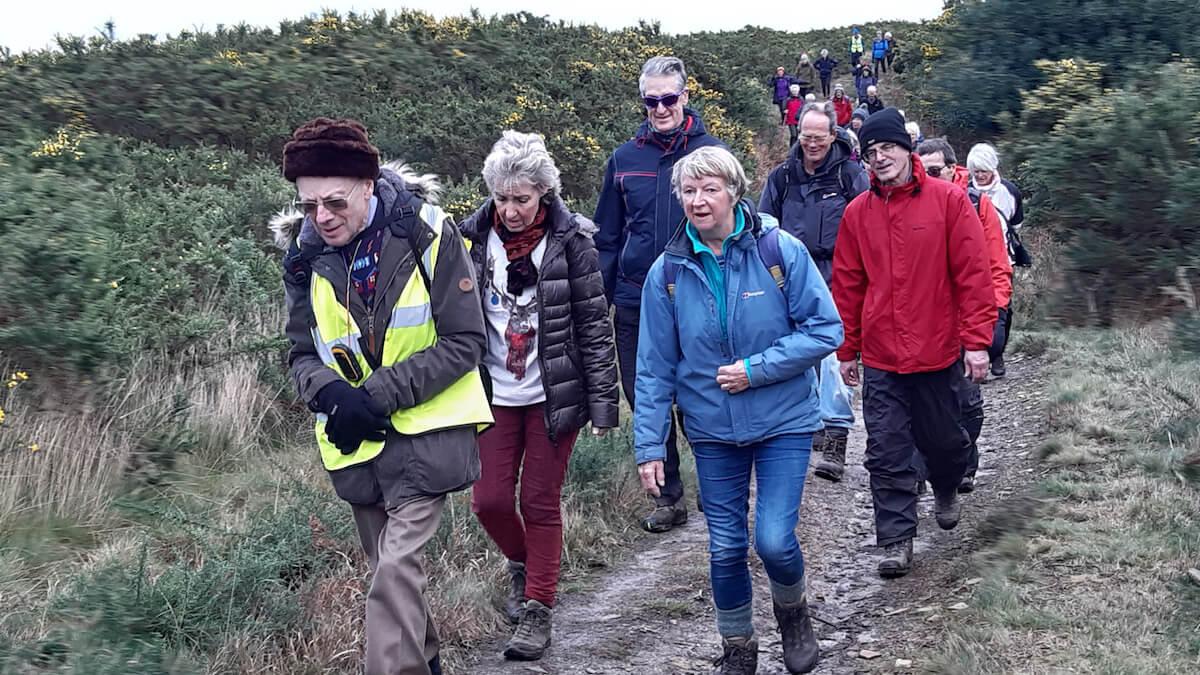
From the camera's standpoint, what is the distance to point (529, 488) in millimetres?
5059

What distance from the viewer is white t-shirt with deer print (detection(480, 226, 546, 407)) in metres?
4.98

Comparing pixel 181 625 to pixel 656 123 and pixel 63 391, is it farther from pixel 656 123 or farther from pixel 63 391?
pixel 656 123

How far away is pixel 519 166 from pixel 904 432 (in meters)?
2.53

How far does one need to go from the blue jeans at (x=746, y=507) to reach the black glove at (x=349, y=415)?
4.55ft

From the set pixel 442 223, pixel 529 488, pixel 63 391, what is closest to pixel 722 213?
pixel 442 223

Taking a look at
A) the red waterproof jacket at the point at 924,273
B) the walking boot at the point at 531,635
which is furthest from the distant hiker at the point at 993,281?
the walking boot at the point at 531,635

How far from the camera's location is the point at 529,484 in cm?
506

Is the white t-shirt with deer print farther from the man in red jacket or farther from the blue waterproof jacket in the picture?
the man in red jacket

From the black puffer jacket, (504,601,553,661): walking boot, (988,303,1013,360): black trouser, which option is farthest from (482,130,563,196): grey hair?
(988,303,1013,360): black trouser

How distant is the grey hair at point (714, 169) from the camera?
14.5 feet

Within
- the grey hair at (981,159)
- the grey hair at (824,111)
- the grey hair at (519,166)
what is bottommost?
the grey hair at (981,159)

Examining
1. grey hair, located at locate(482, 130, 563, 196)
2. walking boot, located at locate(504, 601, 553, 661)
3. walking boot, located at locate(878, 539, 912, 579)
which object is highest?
grey hair, located at locate(482, 130, 563, 196)

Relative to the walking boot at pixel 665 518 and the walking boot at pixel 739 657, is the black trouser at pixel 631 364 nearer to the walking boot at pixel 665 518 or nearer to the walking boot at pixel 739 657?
the walking boot at pixel 665 518

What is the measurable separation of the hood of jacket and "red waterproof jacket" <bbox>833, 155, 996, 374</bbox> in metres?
2.47
